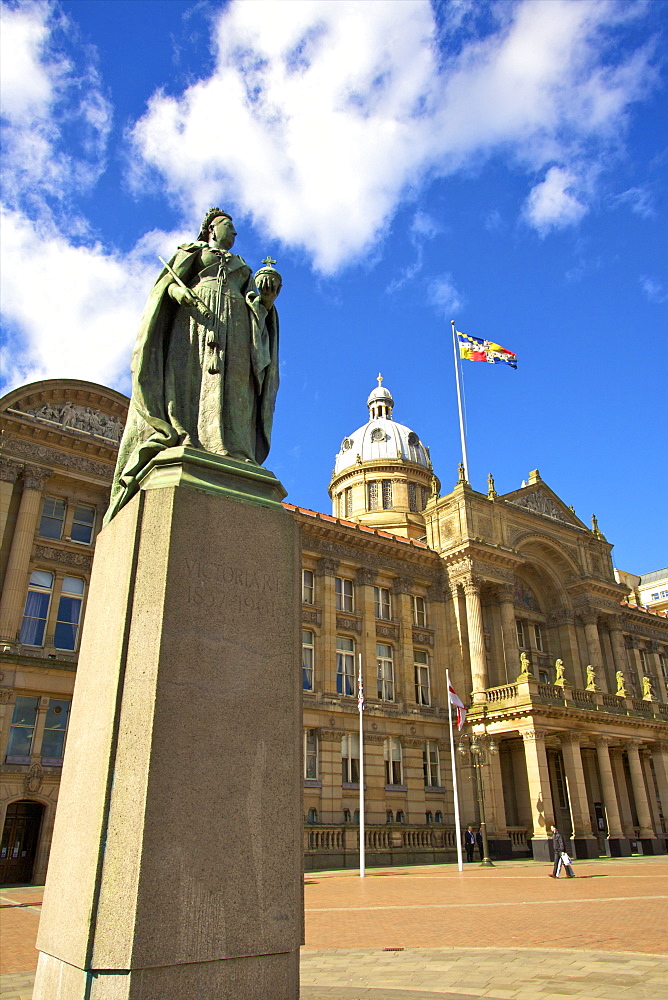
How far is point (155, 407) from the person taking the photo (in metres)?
6.30

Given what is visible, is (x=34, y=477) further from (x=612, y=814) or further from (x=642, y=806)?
(x=642, y=806)

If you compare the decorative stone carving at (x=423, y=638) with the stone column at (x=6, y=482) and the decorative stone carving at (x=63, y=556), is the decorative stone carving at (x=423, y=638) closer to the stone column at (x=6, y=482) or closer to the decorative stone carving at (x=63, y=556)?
the decorative stone carving at (x=63, y=556)

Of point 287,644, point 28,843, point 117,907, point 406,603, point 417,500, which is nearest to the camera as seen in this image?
point 117,907

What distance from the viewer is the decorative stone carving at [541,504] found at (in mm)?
49000

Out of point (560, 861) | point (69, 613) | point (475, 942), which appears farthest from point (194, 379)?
point (69, 613)

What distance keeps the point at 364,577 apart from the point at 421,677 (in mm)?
6970

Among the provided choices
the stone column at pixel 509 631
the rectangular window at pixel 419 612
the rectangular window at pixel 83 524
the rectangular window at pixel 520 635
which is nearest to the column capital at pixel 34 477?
the rectangular window at pixel 83 524

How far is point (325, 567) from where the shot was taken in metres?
40.6

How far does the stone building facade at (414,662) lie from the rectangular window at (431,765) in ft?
0.33

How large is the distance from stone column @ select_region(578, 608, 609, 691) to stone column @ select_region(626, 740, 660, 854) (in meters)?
5.75

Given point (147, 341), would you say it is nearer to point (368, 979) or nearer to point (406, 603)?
point (368, 979)

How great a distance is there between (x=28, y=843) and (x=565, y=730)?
2650 cm

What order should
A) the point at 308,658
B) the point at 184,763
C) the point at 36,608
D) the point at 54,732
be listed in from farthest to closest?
the point at 308,658
the point at 36,608
the point at 54,732
the point at 184,763

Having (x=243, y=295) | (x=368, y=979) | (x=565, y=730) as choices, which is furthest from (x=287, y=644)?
(x=565, y=730)
